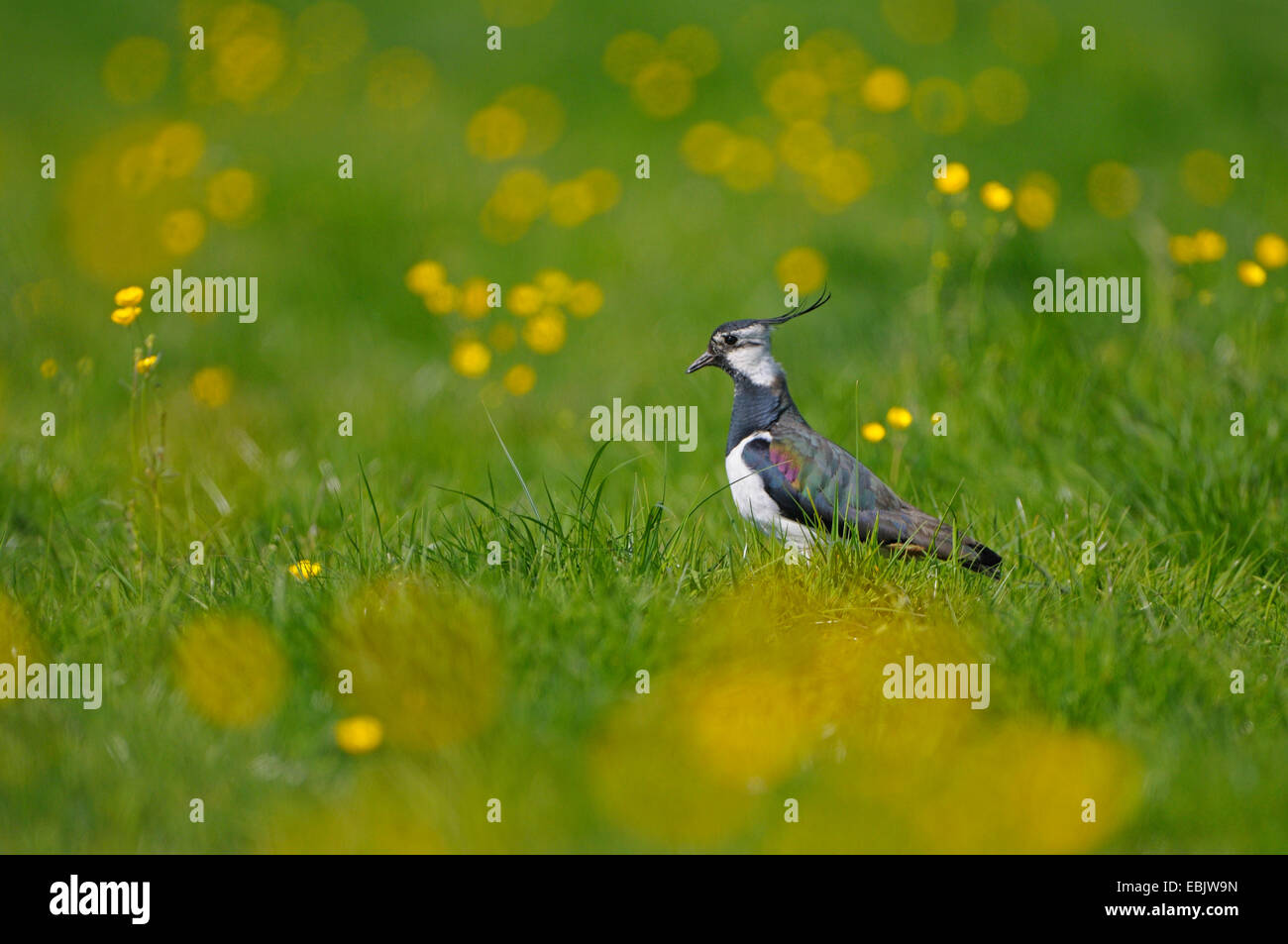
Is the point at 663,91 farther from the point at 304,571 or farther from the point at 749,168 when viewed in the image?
the point at 304,571

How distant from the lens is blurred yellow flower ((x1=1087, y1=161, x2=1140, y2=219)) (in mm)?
9148

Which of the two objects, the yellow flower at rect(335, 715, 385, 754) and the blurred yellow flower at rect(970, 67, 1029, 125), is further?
the blurred yellow flower at rect(970, 67, 1029, 125)

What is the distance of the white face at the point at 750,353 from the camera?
209 inches

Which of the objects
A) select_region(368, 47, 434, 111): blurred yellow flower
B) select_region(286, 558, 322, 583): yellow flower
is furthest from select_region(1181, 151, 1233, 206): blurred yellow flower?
select_region(286, 558, 322, 583): yellow flower

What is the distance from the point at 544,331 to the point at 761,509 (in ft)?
9.15

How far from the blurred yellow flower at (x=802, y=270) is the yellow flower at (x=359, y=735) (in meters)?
5.06

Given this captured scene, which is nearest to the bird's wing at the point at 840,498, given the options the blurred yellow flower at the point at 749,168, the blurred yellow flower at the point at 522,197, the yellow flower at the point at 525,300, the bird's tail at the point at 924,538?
the bird's tail at the point at 924,538

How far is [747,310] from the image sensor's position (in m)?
8.10

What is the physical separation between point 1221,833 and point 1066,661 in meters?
0.69

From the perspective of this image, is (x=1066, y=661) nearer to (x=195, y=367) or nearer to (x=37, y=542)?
(x=37, y=542)

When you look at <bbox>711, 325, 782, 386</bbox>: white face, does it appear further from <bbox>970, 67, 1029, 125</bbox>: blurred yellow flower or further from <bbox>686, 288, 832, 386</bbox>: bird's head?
<bbox>970, 67, 1029, 125</bbox>: blurred yellow flower

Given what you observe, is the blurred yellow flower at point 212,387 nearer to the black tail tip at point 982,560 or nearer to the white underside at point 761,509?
the white underside at point 761,509

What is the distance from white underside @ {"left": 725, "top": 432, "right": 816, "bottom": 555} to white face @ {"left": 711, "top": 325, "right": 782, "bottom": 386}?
26 cm

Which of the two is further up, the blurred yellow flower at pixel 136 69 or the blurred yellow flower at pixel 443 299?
the blurred yellow flower at pixel 136 69
